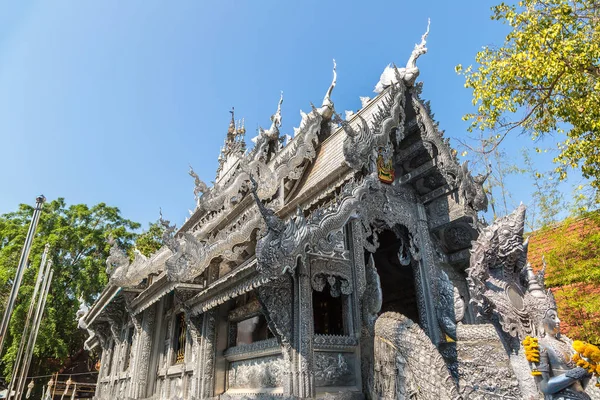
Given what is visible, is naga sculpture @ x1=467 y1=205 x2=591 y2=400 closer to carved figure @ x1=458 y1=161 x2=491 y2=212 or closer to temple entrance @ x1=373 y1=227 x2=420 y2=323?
carved figure @ x1=458 y1=161 x2=491 y2=212

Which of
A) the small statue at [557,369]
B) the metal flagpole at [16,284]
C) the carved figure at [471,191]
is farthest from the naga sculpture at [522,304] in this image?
the metal flagpole at [16,284]

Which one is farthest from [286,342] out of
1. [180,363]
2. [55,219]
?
[55,219]

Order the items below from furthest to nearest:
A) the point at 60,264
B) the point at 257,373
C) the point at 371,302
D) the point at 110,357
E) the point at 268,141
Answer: the point at 60,264 → the point at 110,357 → the point at 268,141 → the point at 257,373 → the point at 371,302

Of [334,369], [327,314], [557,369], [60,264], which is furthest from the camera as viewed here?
[60,264]

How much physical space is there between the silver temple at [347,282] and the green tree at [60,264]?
13.3 m

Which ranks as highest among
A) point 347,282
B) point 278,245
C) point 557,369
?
point 278,245

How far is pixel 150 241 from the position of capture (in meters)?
24.8

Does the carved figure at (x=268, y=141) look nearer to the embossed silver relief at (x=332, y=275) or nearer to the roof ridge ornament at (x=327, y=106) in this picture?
the roof ridge ornament at (x=327, y=106)

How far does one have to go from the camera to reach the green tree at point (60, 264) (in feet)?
66.7

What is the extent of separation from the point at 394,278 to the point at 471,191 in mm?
3179

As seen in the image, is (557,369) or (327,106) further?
(327,106)

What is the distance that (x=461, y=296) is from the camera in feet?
23.1

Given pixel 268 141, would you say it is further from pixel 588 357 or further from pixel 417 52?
pixel 588 357

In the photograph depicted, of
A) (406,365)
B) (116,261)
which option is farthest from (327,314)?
(116,261)
